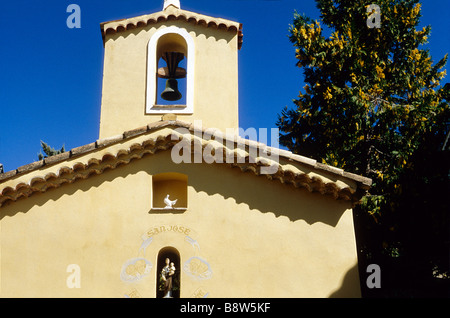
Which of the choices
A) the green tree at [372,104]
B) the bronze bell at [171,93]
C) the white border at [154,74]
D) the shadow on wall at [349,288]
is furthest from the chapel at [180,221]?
the green tree at [372,104]

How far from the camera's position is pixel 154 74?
9570 millimetres

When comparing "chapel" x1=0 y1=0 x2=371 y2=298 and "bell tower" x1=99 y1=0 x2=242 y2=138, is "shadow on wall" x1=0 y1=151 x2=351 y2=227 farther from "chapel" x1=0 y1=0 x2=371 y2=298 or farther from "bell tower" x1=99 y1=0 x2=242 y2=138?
"bell tower" x1=99 y1=0 x2=242 y2=138

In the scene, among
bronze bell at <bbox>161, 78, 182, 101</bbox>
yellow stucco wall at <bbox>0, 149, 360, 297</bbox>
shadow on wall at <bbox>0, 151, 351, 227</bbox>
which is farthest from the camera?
bronze bell at <bbox>161, 78, 182, 101</bbox>

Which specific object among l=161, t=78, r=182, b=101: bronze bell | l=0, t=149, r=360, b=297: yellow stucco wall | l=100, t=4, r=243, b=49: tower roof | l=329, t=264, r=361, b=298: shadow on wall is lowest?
l=329, t=264, r=361, b=298: shadow on wall

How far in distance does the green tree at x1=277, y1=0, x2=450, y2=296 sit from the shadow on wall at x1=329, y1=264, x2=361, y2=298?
6405 millimetres

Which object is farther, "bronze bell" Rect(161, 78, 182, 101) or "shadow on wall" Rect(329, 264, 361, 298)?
"bronze bell" Rect(161, 78, 182, 101)

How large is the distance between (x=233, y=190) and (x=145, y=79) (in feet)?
12.4

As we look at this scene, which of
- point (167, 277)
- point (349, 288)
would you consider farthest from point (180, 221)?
point (349, 288)

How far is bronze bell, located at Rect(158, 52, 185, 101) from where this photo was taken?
380 inches

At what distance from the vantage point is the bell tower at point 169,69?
9.35 metres

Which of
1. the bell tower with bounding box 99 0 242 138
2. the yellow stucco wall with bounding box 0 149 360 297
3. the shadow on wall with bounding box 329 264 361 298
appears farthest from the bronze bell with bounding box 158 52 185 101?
the shadow on wall with bounding box 329 264 361 298

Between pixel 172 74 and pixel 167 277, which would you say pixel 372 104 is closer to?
pixel 172 74

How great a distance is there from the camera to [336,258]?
6.97 meters

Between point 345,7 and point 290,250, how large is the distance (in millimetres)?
12496
